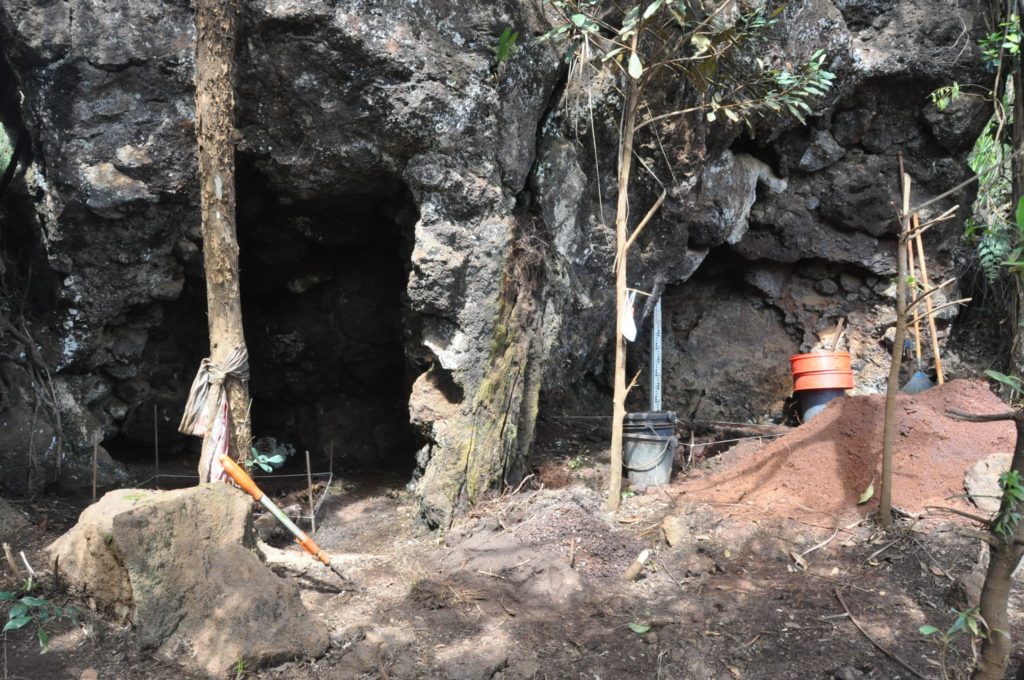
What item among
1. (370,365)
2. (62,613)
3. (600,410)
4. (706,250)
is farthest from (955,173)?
(62,613)

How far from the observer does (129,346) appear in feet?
17.5

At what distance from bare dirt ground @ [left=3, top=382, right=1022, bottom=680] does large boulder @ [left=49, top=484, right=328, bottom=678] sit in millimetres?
107

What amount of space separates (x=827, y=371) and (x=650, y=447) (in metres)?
1.92

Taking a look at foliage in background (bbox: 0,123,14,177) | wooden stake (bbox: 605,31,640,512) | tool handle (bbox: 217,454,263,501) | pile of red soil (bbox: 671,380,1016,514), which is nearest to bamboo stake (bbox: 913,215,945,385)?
pile of red soil (bbox: 671,380,1016,514)

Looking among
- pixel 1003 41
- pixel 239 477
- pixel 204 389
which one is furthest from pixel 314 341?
pixel 1003 41

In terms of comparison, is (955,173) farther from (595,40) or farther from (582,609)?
(582,609)

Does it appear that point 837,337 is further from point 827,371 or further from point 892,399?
point 892,399

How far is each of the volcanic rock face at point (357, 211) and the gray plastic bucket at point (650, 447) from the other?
31.2 inches

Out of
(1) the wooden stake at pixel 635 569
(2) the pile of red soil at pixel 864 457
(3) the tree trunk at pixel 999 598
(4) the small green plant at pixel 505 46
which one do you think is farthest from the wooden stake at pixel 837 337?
(3) the tree trunk at pixel 999 598

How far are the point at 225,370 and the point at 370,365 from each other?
2624 millimetres

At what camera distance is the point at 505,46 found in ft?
14.9

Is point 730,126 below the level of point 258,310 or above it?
above

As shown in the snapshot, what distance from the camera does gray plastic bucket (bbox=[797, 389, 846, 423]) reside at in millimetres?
6289

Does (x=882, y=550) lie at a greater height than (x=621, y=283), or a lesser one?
lesser
